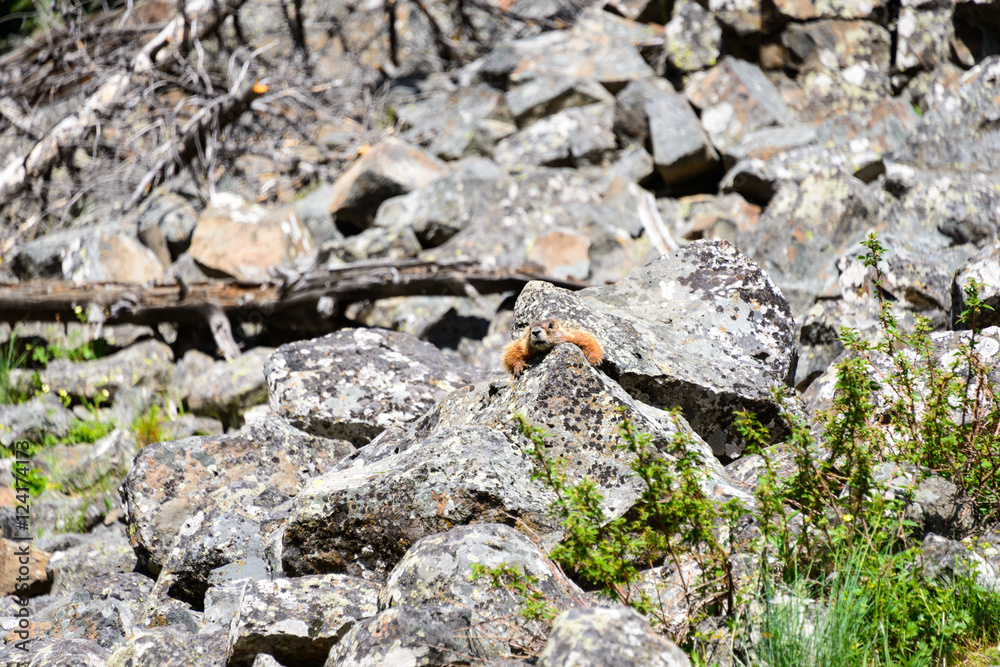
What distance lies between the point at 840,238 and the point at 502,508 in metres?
5.19

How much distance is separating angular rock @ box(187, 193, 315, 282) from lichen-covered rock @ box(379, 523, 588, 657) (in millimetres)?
6534

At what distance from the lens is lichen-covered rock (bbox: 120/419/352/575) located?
469cm

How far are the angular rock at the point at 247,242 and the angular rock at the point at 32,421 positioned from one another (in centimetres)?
227

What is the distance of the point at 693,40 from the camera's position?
10242mm

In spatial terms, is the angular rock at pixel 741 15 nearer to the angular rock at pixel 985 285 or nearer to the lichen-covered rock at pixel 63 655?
the angular rock at pixel 985 285

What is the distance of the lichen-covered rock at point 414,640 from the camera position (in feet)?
8.79

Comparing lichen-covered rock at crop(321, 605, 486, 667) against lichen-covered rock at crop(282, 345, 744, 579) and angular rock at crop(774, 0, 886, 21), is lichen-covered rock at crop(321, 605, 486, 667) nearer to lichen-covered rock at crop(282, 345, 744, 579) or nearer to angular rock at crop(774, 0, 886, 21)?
lichen-covered rock at crop(282, 345, 744, 579)

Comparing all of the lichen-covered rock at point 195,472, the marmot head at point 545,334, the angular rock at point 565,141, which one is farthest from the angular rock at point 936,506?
the angular rock at point 565,141

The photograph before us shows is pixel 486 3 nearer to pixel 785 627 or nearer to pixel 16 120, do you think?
pixel 16 120

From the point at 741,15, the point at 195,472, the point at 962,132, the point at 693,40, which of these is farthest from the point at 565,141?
the point at 195,472

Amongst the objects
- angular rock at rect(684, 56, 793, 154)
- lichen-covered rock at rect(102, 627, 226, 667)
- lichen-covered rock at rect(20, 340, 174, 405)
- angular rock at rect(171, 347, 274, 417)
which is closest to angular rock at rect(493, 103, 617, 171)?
angular rock at rect(684, 56, 793, 154)

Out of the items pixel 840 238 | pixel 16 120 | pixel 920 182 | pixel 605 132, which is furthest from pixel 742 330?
pixel 16 120

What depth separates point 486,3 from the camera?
1280cm

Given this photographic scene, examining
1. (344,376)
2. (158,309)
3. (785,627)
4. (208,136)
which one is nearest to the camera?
(785,627)
